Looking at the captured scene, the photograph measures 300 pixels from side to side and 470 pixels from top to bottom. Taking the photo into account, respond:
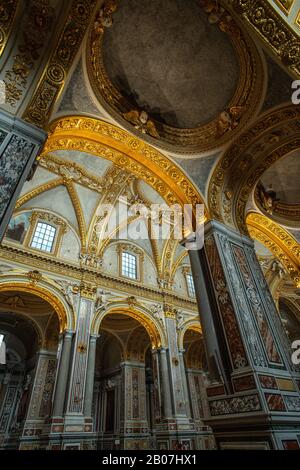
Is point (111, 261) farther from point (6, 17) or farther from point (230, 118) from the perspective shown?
point (6, 17)

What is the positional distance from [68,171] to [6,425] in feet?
50.6

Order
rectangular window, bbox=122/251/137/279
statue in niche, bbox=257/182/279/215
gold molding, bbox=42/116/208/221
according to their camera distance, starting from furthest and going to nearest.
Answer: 1. rectangular window, bbox=122/251/137/279
2. statue in niche, bbox=257/182/279/215
3. gold molding, bbox=42/116/208/221

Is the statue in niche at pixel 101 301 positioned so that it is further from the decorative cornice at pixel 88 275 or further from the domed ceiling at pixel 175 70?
the domed ceiling at pixel 175 70

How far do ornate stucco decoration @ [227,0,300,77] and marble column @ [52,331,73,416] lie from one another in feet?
36.6

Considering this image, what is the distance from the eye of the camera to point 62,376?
31.8ft

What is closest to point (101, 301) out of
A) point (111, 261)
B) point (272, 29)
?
point (111, 261)

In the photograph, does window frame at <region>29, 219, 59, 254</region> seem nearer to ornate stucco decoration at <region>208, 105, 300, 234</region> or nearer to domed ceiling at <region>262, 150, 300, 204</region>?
ornate stucco decoration at <region>208, 105, 300, 234</region>

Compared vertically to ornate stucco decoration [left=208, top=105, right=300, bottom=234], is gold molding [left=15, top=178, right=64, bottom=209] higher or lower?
higher

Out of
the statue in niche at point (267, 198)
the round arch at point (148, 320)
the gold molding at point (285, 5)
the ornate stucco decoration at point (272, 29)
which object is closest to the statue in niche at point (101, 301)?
the round arch at point (148, 320)

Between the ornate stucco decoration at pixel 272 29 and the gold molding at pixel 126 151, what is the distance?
354cm

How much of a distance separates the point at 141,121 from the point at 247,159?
3.39 metres

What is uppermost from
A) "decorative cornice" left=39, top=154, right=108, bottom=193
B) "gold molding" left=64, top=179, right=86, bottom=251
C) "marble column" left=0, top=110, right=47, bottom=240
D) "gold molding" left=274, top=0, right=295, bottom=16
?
"decorative cornice" left=39, top=154, right=108, bottom=193

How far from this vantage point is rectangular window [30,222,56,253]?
12476 mm

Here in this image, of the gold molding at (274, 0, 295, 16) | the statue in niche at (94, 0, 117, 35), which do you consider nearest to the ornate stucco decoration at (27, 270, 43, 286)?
the statue in niche at (94, 0, 117, 35)
